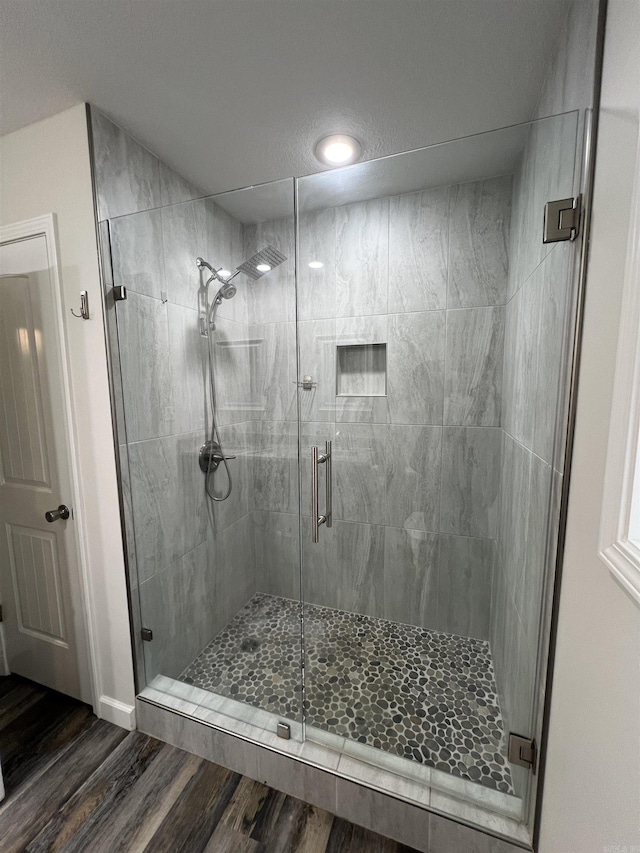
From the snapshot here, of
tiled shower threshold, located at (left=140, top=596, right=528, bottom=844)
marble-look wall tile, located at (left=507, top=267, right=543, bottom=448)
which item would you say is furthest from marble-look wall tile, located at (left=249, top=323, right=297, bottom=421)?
tiled shower threshold, located at (left=140, top=596, right=528, bottom=844)

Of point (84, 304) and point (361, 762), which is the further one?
point (84, 304)

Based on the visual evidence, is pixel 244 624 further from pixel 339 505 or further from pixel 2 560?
pixel 2 560

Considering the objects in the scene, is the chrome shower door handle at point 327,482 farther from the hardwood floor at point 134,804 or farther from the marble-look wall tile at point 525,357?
the hardwood floor at point 134,804

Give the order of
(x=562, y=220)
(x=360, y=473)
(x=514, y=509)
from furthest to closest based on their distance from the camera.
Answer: (x=360, y=473), (x=514, y=509), (x=562, y=220)

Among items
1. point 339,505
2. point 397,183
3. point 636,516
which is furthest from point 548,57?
point 339,505

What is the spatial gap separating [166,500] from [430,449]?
4.19 feet

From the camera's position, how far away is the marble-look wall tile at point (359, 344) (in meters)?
1.56

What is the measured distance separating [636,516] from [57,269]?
1.95 meters

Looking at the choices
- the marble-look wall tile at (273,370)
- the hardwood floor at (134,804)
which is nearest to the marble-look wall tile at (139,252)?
the marble-look wall tile at (273,370)

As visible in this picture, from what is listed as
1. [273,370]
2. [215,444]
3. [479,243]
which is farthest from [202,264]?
[479,243]

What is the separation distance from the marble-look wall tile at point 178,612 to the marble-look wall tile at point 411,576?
3.05 ft

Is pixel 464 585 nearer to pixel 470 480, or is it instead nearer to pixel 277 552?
pixel 470 480

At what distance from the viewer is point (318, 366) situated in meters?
1.56

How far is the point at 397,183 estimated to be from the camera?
4.58 ft
